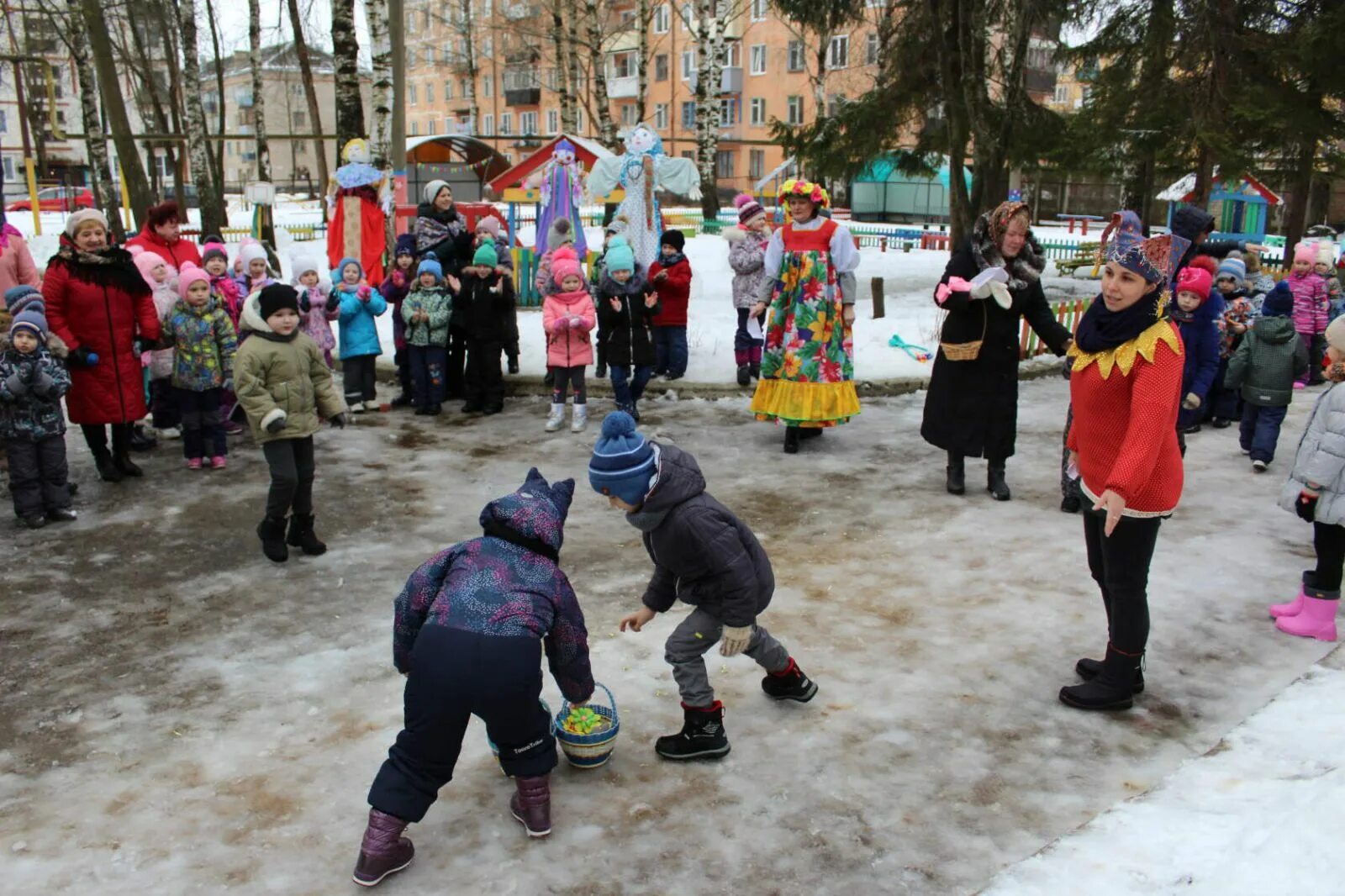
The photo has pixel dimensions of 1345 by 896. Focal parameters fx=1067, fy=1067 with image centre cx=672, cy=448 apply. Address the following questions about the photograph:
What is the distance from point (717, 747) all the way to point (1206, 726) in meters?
1.96

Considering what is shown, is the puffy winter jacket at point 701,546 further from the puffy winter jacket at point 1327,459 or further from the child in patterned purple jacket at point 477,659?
the puffy winter jacket at point 1327,459

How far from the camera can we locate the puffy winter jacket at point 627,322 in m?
9.37

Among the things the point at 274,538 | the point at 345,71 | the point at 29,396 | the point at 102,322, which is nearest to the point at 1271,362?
the point at 274,538

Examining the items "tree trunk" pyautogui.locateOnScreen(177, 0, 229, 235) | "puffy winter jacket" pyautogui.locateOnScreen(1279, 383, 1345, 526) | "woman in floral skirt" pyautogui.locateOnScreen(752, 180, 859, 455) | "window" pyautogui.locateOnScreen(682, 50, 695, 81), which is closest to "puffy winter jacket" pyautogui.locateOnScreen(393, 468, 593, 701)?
"puffy winter jacket" pyautogui.locateOnScreen(1279, 383, 1345, 526)

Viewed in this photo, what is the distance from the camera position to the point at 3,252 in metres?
8.63

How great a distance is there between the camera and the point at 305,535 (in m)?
6.24

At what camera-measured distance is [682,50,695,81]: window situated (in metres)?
55.0

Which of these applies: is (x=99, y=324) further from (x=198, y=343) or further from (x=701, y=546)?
(x=701, y=546)

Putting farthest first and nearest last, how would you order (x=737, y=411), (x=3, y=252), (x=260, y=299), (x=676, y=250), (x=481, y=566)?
(x=676, y=250) → (x=737, y=411) → (x=3, y=252) → (x=260, y=299) → (x=481, y=566)

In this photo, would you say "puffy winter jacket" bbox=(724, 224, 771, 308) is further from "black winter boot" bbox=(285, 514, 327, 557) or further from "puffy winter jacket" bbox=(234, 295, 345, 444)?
"black winter boot" bbox=(285, 514, 327, 557)

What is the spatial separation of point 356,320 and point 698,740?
6.77 metres

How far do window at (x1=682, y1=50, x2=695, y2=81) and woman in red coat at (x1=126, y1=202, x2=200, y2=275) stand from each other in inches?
1913

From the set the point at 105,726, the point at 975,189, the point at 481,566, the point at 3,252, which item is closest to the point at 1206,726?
the point at 481,566

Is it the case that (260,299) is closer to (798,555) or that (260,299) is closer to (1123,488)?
(798,555)
